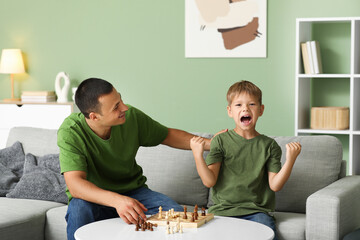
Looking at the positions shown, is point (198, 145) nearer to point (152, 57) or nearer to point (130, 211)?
point (130, 211)

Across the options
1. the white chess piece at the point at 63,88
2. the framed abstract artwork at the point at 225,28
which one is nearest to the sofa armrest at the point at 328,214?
the framed abstract artwork at the point at 225,28

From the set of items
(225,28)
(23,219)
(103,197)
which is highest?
(225,28)

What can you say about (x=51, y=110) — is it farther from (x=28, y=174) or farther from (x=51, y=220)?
(x=51, y=220)

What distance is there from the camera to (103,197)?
7.51 feet

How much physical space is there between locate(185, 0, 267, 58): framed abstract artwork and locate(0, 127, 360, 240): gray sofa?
182 centimetres

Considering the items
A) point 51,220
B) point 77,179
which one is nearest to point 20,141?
point 51,220

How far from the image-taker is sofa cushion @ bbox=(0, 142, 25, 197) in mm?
3357

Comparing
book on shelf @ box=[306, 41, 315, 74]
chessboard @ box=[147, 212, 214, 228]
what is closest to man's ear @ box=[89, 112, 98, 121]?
chessboard @ box=[147, 212, 214, 228]

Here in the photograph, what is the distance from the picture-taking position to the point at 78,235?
2.02m

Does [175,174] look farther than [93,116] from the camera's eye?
Yes

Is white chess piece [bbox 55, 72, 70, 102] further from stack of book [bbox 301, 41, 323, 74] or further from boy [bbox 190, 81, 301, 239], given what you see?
boy [bbox 190, 81, 301, 239]

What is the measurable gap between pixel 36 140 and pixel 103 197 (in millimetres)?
1406

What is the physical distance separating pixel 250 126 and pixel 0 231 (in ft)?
4.01

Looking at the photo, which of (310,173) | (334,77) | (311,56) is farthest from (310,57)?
(310,173)
